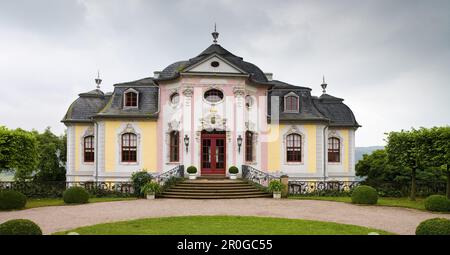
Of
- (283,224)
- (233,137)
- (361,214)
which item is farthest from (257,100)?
(283,224)

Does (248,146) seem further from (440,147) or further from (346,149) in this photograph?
(440,147)

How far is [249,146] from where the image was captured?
26.4 m

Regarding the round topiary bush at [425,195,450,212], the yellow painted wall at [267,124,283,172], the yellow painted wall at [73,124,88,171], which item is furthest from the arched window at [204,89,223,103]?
the round topiary bush at [425,195,450,212]

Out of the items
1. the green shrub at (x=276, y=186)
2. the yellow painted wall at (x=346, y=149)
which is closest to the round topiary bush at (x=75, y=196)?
the green shrub at (x=276, y=186)

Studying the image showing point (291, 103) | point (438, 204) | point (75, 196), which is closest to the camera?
point (438, 204)

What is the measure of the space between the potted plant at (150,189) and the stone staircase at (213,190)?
47 cm

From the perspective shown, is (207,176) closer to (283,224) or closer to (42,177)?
(283,224)

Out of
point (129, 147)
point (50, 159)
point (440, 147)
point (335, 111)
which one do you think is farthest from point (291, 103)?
point (50, 159)

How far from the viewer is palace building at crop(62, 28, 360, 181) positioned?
25188mm

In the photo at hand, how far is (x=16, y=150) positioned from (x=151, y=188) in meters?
7.76

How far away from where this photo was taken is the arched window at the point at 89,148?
28.0 meters

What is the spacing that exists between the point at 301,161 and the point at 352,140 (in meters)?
5.03

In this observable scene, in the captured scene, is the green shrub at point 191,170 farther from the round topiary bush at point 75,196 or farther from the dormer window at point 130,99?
the round topiary bush at point 75,196
